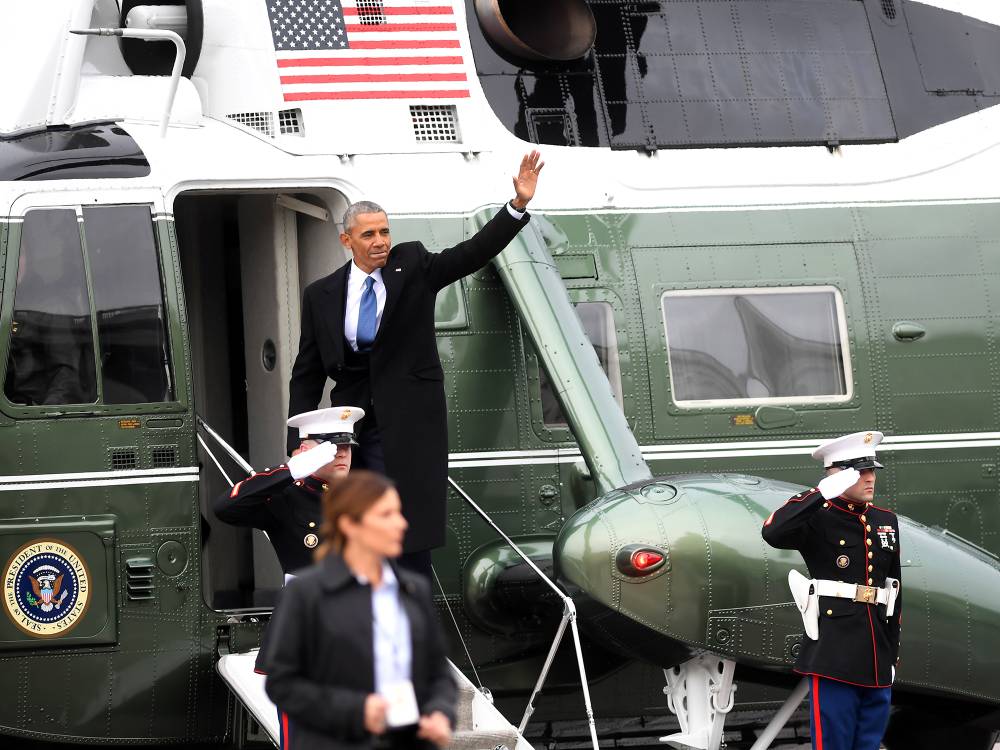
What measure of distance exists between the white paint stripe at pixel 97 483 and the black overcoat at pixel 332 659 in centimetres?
330

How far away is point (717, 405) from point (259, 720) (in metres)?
2.85

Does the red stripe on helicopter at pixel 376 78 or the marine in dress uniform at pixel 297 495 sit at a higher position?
the red stripe on helicopter at pixel 376 78

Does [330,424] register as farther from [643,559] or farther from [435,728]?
[435,728]

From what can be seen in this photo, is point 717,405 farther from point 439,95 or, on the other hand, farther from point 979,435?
point 439,95

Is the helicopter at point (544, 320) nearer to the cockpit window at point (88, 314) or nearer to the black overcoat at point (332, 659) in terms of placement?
the cockpit window at point (88, 314)

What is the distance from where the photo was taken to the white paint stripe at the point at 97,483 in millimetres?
7078

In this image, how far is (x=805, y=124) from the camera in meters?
8.52

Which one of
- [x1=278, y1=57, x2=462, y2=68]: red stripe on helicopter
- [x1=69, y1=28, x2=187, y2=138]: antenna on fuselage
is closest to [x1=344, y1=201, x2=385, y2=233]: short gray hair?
[x1=69, y1=28, x2=187, y2=138]: antenna on fuselage

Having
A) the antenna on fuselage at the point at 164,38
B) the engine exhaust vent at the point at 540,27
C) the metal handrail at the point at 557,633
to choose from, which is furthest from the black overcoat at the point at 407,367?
the engine exhaust vent at the point at 540,27

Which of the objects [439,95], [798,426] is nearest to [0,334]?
[439,95]

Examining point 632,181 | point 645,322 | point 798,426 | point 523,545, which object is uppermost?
point 632,181

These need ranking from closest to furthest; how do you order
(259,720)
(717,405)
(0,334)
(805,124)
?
(259,720)
(0,334)
(717,405)
(805,124)

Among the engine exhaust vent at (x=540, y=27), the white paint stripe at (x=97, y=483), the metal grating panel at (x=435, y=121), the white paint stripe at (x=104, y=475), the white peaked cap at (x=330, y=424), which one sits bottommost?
the white peaked cap at (x=330, y=424)

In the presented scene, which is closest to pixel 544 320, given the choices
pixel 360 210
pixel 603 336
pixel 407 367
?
pixel 603 336
